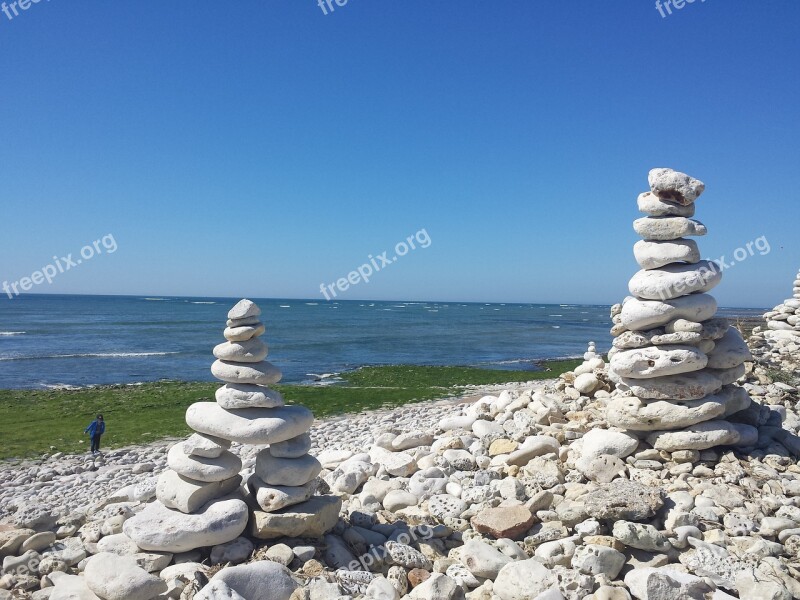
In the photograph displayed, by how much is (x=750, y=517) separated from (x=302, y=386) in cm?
2440

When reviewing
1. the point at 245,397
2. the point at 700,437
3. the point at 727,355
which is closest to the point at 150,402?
the point at 245,397

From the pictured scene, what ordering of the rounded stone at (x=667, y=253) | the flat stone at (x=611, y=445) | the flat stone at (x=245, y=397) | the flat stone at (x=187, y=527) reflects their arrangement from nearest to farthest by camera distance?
the flat stone at (x=187, y=527), the flat stone at (x=245, y=397), the flat stone at (x=611, y=445), the rounded stone at (x=667, y=253)

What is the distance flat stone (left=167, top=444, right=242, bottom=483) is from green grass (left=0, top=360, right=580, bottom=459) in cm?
1248

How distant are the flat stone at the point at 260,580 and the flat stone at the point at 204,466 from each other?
1.32 m

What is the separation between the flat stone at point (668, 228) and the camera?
948 cm

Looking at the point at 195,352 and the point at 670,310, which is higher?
the point at 670,310

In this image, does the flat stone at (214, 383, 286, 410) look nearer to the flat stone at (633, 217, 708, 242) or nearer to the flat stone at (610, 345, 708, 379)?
the flat stone at (610, 345, 708, 379)

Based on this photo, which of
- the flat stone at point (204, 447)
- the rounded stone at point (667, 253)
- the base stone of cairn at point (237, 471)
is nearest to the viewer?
the base stone of cairn at point (237, 471)

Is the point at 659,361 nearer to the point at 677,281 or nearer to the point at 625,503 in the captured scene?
the point at 677,281

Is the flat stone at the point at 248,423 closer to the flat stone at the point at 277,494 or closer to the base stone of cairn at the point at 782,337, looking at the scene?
the flat stone at the point at 277,494

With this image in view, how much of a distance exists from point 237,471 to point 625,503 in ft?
17.2

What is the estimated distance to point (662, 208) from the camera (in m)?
9.62

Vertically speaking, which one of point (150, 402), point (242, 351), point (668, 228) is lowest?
point (150, 402)

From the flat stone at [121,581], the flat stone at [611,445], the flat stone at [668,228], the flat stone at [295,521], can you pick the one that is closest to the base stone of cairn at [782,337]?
the flat stone at [668,228]
